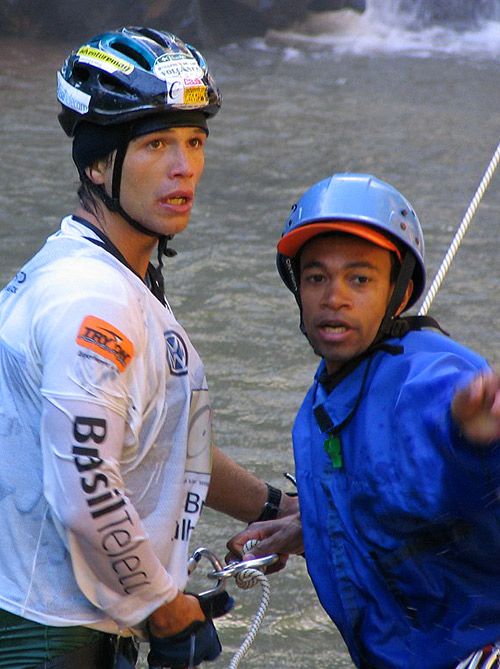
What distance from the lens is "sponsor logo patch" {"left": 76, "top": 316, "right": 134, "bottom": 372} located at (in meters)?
2.40

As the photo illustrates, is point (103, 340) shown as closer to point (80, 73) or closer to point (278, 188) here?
point (80, 73)

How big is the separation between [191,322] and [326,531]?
553 cm

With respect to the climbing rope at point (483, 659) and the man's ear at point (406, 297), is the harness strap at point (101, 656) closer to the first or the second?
the climbing rope at point (483, 659)

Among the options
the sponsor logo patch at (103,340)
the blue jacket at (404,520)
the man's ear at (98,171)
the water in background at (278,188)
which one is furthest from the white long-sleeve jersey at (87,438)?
the water in background at (278,188)

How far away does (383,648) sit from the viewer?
2.65 m

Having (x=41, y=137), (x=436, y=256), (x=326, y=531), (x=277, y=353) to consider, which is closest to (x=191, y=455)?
(x=326, y=531)

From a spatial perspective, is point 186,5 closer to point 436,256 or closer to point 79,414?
point 436,256

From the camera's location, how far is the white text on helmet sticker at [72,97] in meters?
2.79

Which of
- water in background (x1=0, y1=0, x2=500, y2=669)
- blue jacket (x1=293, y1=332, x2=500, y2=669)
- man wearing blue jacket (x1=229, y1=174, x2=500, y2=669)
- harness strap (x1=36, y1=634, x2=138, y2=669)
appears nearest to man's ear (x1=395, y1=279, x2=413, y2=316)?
man wearing blue jacket (x1=229, y1=174, x2=500, y2=669)

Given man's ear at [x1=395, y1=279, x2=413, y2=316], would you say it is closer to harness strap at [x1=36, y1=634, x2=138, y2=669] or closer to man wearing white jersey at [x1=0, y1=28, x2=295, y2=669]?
man wearing white jersey at [x1=0, y1=28, x2=295, y2=669]

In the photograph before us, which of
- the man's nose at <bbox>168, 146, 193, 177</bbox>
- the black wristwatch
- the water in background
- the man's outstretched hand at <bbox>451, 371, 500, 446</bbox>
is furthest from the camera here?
the water in background

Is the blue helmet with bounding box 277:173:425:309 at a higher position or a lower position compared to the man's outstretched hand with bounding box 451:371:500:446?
higher

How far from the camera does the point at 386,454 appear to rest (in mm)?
A: 2559

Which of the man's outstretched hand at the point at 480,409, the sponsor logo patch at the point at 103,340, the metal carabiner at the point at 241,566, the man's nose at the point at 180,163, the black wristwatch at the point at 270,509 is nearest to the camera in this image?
the man's outstretched hand at the point at 480,409
